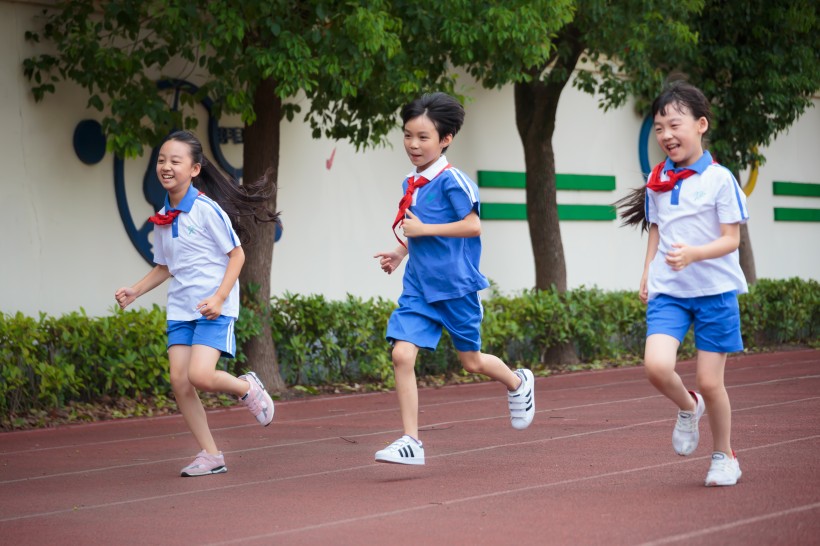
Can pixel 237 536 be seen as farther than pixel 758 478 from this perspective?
No

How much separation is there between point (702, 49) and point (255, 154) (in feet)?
24.5

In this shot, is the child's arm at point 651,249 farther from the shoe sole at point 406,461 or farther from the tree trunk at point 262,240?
the tree trunk at point 262,240

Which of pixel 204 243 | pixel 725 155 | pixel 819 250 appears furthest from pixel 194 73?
pixel 819 250

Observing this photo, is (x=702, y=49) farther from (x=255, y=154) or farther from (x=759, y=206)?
(x=255, y=154)

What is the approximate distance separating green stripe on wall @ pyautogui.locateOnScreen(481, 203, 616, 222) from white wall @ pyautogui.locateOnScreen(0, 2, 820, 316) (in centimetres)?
11

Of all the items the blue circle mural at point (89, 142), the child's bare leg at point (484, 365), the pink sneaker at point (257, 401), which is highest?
the blue circle mural at point (89, 142)

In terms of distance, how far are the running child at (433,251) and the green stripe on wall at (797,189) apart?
15.1 metres

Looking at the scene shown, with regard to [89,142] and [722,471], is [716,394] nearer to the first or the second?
[722,471]

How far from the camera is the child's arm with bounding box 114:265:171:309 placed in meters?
6.90

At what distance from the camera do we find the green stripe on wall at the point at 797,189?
67.6ft

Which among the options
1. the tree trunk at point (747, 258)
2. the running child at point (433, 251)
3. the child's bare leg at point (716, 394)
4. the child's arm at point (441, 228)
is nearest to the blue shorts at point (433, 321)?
the running child at point (433, 251)

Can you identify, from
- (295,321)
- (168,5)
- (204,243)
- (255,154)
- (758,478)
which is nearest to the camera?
(758,478)

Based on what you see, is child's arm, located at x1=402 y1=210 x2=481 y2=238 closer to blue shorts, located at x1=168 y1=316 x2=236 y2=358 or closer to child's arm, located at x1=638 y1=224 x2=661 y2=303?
child's arm, located at x1=638 y1=224 x2=661 y2=303

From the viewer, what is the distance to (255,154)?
11.5m
